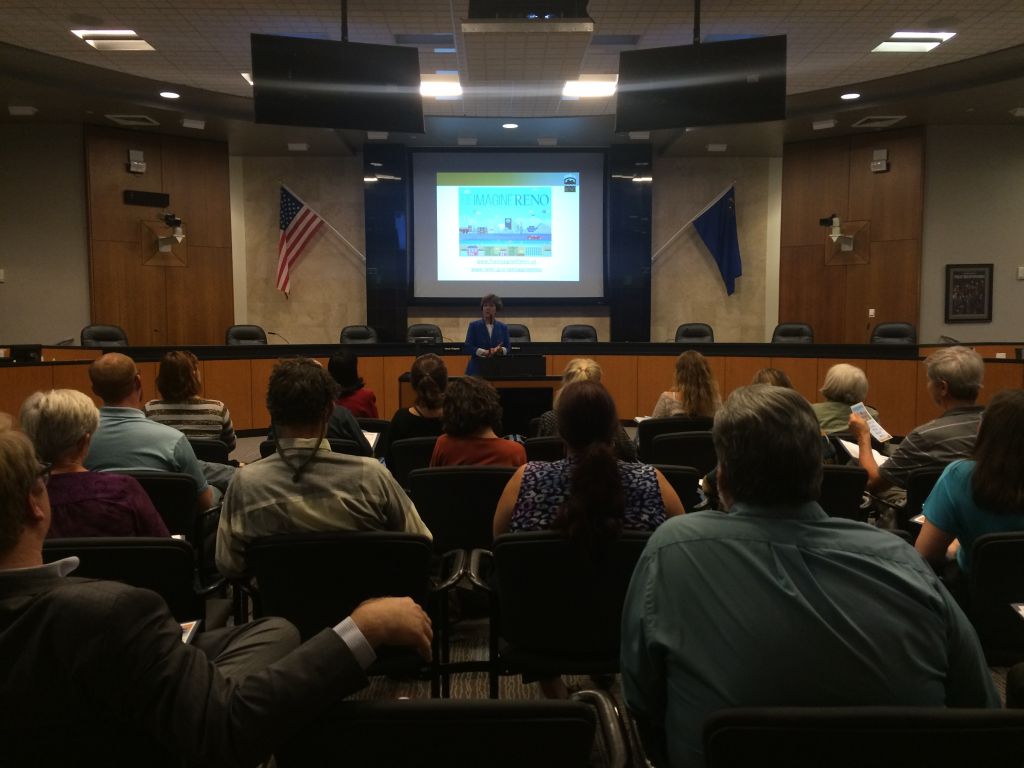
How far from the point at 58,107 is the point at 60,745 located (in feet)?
31.6

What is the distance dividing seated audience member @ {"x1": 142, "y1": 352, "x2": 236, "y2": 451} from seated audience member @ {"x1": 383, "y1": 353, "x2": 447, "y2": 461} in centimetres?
87

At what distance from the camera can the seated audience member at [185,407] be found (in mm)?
3754

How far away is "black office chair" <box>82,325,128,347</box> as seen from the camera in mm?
8539

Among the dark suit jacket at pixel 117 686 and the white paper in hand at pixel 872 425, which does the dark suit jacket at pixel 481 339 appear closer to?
the white paper in hand at pixel 872 425

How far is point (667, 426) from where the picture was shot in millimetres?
4145

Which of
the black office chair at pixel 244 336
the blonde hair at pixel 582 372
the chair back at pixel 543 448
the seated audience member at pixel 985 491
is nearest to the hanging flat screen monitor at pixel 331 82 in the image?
the blonde hair at pixel 582 372

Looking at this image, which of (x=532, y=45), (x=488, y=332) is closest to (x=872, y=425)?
(x=532, y=45)

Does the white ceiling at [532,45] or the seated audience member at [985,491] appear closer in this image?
the seated audience member at [985,491]

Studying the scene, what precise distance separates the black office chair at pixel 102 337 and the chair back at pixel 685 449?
703 centimetres

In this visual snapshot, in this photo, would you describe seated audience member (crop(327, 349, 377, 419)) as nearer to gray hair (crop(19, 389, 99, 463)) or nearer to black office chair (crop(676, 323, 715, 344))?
gray hair (crop(19, 389, 99, 463))

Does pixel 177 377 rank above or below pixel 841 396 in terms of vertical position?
above

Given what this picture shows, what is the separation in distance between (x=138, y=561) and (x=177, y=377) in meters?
2.03

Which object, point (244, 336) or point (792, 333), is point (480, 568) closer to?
point (244, 336)

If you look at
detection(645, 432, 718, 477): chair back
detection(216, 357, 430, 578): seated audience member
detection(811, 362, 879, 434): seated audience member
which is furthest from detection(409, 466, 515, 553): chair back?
detection(811, 362, 879, 434): seated audience member
